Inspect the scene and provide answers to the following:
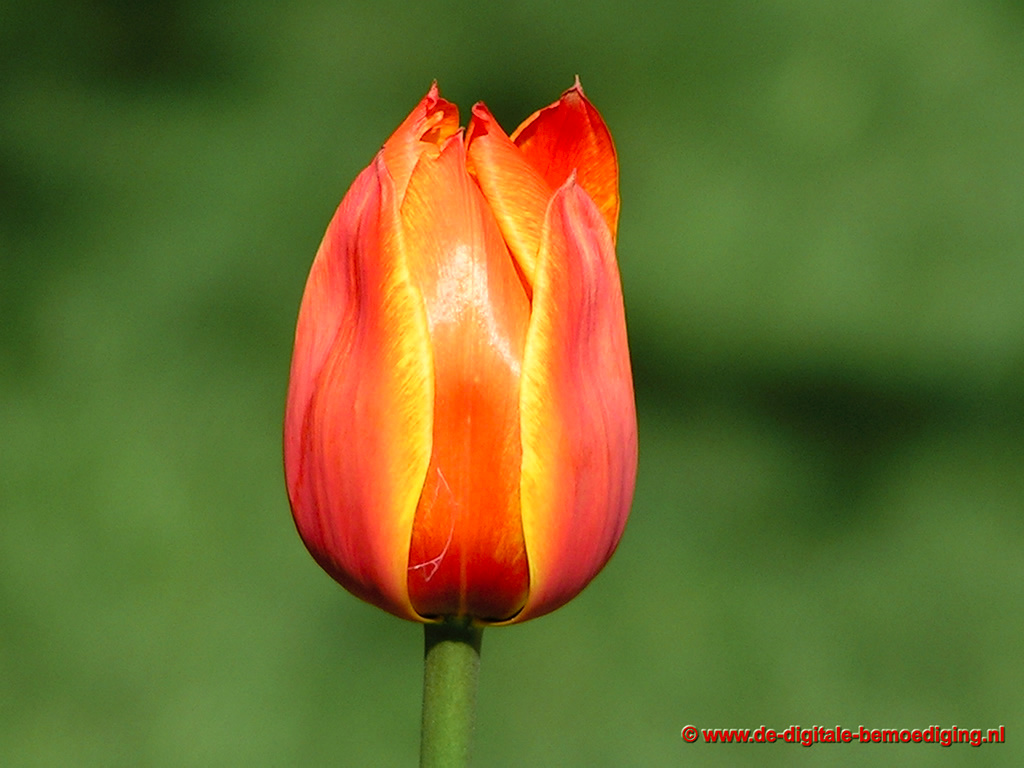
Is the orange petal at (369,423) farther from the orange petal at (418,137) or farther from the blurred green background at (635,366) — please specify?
the blurred green background at (635,366)

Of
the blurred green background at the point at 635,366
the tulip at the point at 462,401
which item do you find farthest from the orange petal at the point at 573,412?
the blurred green background at the point at 635,366

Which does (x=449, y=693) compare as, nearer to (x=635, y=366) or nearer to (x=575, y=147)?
(x=575, y=147)

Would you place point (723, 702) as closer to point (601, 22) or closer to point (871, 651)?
point (871, 651)

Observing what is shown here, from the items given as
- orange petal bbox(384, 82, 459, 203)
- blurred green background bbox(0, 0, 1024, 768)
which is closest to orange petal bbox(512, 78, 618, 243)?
orange petal bbox(384, 82, 459, 203)

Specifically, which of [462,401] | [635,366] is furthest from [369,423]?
[635,366]

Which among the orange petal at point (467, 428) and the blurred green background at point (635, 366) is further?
the blurred green background at point (635, 366)

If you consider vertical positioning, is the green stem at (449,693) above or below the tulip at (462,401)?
below
